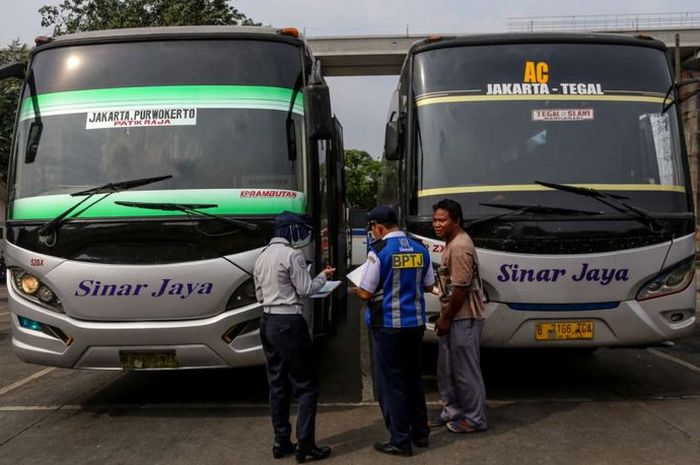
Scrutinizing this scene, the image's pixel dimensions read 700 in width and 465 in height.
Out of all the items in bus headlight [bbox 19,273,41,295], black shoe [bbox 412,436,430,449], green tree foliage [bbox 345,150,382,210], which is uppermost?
green tree foliage [bbox 345,150,382,210]

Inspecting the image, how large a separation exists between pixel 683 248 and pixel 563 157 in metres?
1.22

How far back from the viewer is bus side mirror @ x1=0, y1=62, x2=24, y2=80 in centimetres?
570

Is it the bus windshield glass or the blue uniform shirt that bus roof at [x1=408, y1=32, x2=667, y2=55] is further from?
the blue uniform shirt

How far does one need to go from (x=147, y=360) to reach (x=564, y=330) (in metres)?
3.33

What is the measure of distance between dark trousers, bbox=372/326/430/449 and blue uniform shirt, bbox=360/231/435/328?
8 centimetres

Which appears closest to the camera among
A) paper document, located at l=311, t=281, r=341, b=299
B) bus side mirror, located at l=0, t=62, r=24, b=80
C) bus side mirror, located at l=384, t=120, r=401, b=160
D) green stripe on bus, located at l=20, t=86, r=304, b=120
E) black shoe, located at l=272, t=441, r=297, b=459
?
black shoe, located at l=272, t=441, r=297, b=459

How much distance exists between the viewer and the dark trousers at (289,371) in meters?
4.35

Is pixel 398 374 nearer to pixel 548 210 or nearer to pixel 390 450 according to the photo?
pixel 390 450

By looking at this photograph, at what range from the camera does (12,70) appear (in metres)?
5.73

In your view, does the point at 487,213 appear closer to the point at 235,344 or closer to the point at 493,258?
the point at 493,258

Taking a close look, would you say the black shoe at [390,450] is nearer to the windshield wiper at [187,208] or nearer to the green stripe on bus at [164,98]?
the windshield wiper at [187,208]

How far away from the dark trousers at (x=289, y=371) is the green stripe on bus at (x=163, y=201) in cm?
109

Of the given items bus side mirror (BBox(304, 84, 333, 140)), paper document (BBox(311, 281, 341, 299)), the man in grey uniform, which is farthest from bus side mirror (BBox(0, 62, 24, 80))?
paper document (BBox(311, 281, 341, 299))

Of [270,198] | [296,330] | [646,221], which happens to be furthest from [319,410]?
[646,221]
